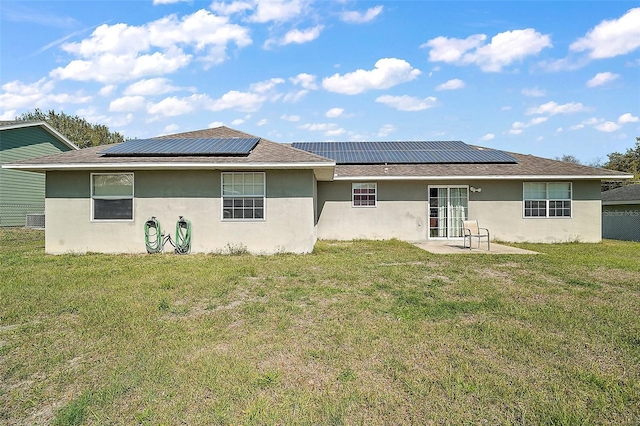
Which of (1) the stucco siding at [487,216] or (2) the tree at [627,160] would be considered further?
(2) the tree at [627,160]

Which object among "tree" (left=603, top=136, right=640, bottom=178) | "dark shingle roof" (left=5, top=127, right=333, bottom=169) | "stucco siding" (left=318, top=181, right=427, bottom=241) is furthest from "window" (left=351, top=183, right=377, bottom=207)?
"tree" (left=603, top=136, right=640, bottom=178)

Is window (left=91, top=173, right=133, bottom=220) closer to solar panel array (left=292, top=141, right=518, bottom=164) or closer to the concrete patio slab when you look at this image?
solar panel array (left=292, top=141, right=518, bottom=164)

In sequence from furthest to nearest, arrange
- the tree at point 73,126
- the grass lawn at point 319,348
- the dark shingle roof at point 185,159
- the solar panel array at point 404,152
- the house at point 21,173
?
the tree at point 73,126
the house at point 21,173
the solar panel array at point 404,152
the dark shingle roof at point 185,159
the grass lawn at point 319,348

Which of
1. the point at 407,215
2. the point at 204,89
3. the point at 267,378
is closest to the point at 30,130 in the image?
the point at 204,89

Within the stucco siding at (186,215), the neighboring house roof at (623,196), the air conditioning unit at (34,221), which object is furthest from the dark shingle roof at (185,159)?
the neighboring house roof at (623,196)

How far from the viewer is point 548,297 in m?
5.67

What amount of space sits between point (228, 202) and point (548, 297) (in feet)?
26.7

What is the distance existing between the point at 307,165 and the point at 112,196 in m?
5.80

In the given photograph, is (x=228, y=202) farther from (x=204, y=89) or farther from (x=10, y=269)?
(x=204, y=89)

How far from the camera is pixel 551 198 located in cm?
1397

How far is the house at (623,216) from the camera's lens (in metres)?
17.5

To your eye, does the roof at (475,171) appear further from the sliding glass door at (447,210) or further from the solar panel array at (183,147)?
the solar panel array at (183,147)

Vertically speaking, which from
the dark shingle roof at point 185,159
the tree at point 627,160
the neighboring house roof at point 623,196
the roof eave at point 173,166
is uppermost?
the tree at point 627,160

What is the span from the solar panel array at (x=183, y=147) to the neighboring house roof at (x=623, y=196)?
18082 mm
